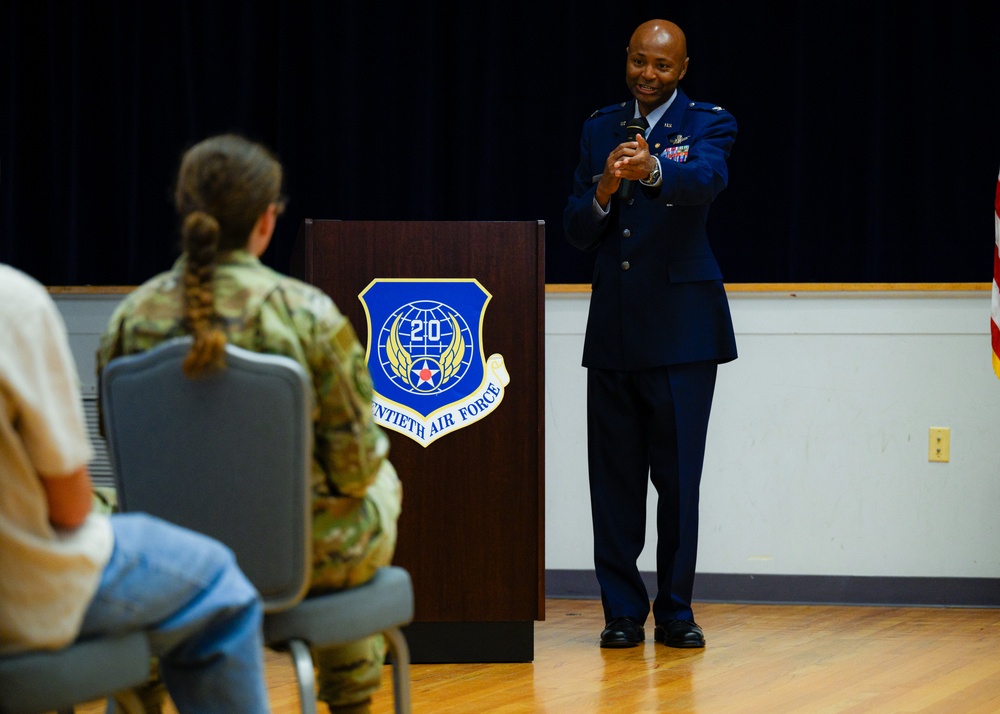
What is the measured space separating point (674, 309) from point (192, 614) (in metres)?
2.04

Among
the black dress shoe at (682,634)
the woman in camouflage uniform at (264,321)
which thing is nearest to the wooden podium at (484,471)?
the black dress shoe at (682,634)

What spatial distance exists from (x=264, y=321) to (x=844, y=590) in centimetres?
293

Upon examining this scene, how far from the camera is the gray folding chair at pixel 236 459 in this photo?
1.68 meters

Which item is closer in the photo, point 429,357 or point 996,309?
point 429,357

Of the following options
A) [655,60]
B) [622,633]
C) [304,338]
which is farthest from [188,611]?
[655,60]

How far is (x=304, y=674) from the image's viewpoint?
66.8 inches

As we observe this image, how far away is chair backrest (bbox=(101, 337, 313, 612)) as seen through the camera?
167 centimetres

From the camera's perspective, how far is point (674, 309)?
3373mm

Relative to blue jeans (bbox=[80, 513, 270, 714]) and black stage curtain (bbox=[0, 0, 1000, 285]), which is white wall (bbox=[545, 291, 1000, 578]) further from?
blue jeans (bbox=[80, 513, 270, 714])

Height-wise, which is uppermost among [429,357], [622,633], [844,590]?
[429,357]

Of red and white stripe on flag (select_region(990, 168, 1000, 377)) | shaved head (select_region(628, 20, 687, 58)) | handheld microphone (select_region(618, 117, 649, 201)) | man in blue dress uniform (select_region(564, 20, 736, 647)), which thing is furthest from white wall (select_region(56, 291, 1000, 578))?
shaved head (select_region(628, 20, 687, 58))

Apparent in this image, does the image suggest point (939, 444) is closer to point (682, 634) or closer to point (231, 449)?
point (682, 634)

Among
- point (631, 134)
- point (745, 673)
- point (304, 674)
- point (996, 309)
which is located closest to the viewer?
point (304, 674)

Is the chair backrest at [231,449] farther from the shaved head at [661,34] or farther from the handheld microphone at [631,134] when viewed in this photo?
the shaved head at [661,34]
